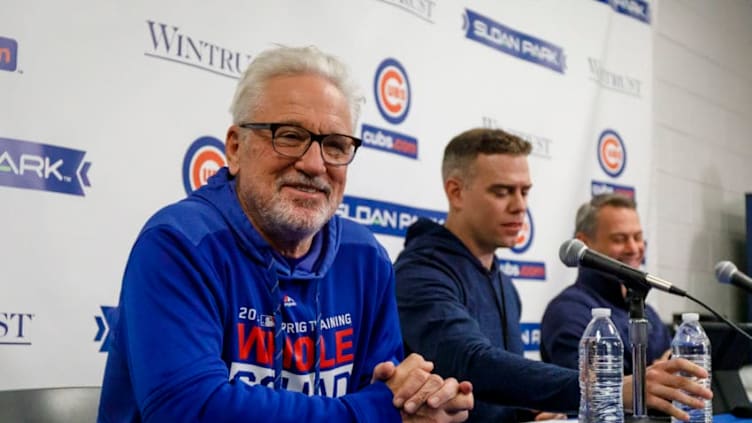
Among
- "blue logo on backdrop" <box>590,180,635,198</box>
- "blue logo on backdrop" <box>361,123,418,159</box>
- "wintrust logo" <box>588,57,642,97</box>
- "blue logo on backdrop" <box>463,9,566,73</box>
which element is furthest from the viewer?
"wintrust logo" <box>588,57,642,97</box>

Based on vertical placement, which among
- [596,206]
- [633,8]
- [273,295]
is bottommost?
[273,295]

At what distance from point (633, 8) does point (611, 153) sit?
87 cm

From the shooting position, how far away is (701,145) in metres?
5.43

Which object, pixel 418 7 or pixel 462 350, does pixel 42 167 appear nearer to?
pixel 462 350

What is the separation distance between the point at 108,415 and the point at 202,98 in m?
1.26

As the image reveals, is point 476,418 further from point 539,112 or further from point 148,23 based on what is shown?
point 539,112

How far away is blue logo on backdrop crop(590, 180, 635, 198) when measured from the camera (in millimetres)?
4395

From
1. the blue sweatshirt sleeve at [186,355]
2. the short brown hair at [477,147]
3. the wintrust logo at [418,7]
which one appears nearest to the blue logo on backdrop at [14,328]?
the blue sweatshirt sleeve at [186,355]

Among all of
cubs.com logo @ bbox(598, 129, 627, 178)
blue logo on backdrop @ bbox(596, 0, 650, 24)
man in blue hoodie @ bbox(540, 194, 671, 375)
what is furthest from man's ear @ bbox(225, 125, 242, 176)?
blue logo on backdrop @ bbox(596, 0, 650, 24)

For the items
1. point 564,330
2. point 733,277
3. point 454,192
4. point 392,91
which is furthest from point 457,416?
point 392,91

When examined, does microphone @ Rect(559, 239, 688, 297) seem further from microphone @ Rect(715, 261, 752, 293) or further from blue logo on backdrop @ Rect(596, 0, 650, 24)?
blue logo on backdrop @ Rect(596, 0, 650, 24)

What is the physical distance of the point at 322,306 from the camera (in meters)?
1.80

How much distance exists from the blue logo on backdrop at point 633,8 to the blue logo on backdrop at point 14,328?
3400 mm

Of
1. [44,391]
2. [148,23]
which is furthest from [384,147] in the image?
[44,391]
